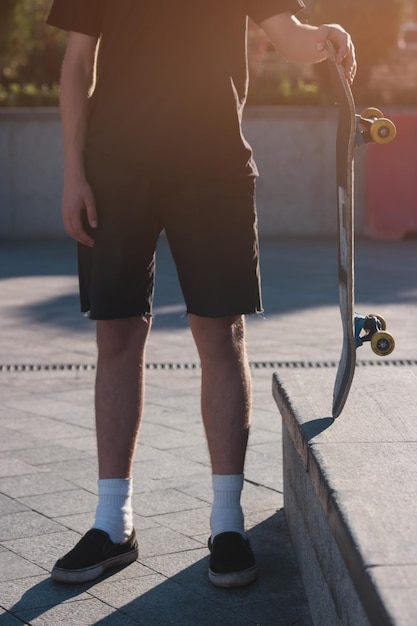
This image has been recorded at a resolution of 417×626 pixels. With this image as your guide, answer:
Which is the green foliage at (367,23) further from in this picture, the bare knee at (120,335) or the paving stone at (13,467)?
the bare knee at (120,335)

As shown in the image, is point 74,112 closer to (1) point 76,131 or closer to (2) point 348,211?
(1) point 76,131

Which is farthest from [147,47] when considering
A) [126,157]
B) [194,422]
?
[194,422]

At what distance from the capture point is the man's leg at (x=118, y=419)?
10.5ft

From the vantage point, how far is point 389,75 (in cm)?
1931

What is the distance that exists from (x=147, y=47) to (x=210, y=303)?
2.21ft

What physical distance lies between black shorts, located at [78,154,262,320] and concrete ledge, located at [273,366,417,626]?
40cm

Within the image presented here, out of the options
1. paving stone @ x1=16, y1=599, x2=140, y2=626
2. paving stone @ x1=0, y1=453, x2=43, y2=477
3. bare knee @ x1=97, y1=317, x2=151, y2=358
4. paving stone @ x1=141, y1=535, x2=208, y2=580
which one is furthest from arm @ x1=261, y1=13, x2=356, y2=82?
paving stone @ x1=0, y1=453, x2=43, y2=477

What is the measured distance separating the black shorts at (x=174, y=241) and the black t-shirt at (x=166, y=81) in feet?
0.18

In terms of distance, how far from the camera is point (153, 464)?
4.25m

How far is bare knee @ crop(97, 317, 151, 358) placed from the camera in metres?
3.19

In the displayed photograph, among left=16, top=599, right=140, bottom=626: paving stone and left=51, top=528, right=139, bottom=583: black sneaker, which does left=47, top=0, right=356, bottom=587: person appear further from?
left=16, top=599, right=140, bottom=626: paving stone

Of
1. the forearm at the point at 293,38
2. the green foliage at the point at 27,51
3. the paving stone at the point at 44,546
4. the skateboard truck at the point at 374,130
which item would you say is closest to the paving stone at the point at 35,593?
the paving stone at the point at 44,546

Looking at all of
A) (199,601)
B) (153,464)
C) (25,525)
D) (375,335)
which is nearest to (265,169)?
(153,464)

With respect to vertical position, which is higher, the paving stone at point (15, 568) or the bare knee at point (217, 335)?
the bare knee at point (217, 335)
